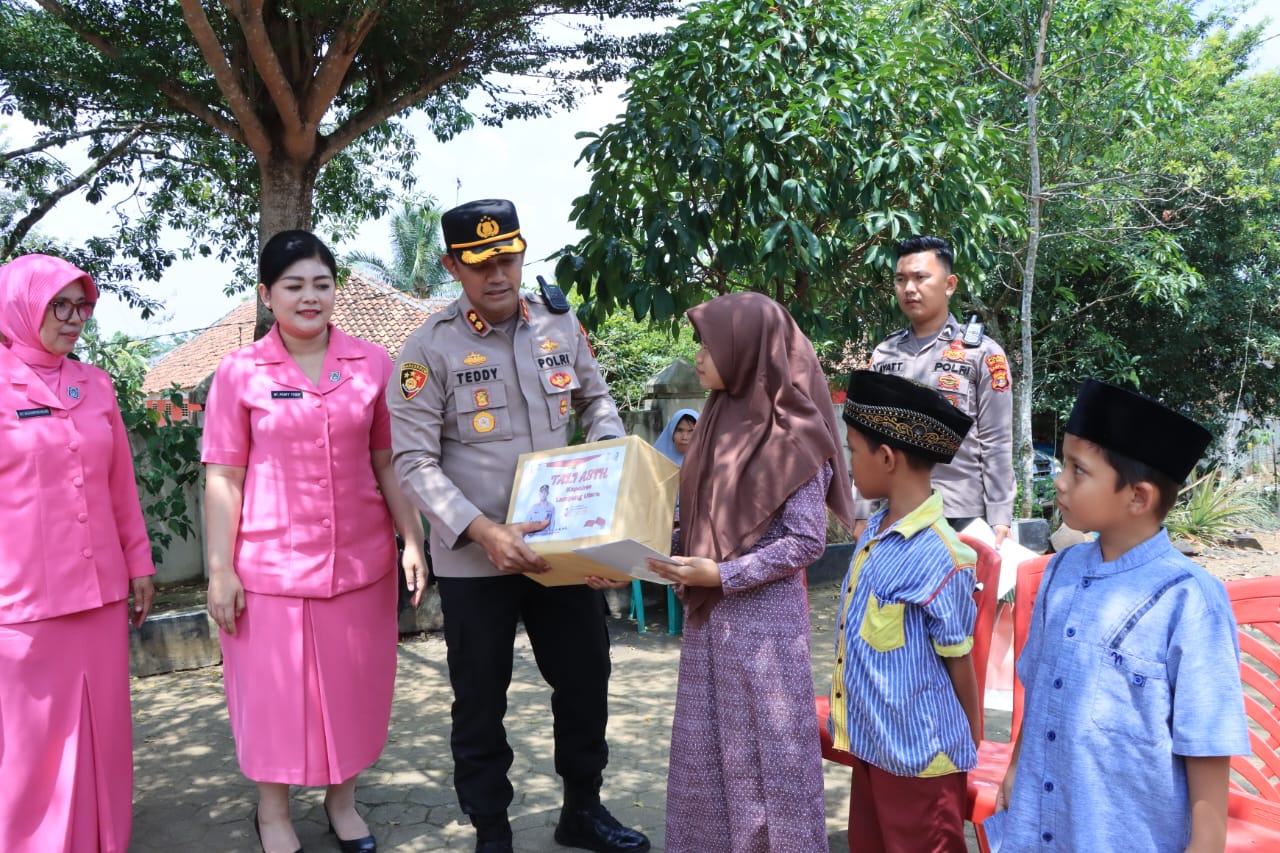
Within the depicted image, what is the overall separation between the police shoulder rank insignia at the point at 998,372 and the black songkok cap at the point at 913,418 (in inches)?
62.9

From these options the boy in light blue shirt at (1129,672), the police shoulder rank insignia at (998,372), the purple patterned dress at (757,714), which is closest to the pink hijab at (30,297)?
the purple patterned dress at (757,714)

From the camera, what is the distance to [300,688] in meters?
3.06

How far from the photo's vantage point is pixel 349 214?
1200 cm

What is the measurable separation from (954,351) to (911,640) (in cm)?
184

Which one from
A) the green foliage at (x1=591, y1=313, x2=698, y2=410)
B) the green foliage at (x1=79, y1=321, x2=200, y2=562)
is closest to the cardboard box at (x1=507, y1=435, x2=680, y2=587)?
the green foliage at (x1=79, y1=321, x2=200, y2=562)

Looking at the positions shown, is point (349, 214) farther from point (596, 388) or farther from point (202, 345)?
point (202, 345)

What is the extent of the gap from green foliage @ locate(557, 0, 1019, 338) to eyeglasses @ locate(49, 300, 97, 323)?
2522mm

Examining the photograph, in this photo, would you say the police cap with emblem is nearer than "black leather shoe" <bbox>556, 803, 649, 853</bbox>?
Yes

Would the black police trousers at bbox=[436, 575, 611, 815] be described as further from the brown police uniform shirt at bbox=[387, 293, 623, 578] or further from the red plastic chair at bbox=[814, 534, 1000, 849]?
the red plastic chair at bbox=[814, 534, 1000, 849]

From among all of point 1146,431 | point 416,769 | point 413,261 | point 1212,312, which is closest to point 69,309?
point 416,769

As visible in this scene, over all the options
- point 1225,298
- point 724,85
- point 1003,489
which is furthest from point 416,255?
point 1003,489

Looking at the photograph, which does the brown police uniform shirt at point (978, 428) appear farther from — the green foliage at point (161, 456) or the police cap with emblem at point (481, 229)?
the green foliage at point (161, 456)

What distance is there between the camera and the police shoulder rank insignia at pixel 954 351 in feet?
12.2

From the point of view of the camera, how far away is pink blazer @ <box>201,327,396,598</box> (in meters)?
3.05
